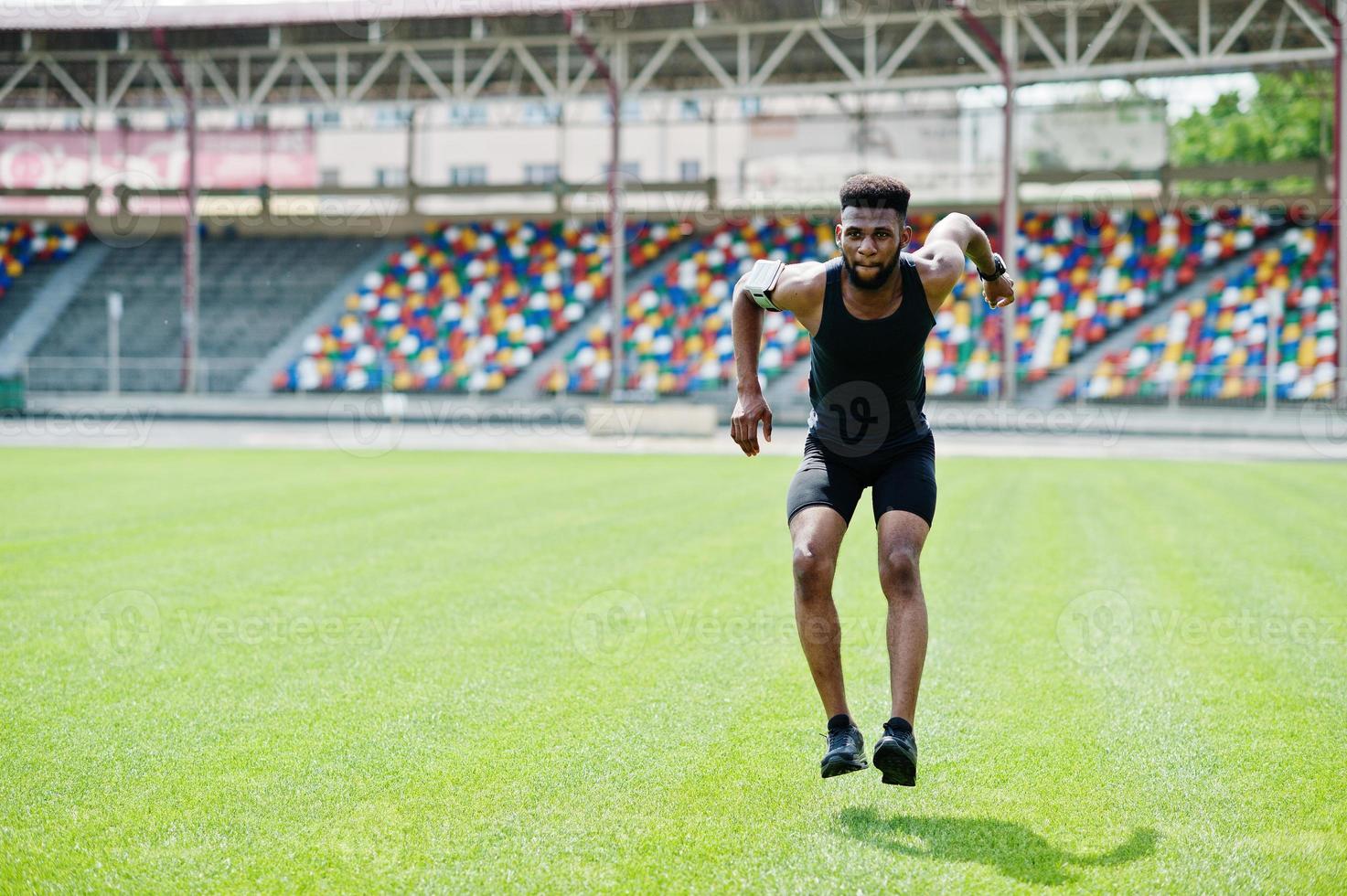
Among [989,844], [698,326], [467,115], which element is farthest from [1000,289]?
[467,115]

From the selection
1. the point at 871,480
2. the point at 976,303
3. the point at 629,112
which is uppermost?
the point at 629,112

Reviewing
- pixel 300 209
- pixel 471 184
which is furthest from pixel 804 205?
pixel 300 209

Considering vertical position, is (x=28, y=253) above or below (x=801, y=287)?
above

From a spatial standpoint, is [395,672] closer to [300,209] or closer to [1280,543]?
[1280,543]

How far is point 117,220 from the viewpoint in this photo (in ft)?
132

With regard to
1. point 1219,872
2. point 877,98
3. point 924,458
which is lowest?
point 1219,872

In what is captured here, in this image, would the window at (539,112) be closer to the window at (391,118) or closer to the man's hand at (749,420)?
the window at (391,118)

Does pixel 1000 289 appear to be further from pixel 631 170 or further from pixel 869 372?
pixel 631 170

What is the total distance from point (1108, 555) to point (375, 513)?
21.8 ft

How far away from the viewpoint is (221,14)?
110 feet

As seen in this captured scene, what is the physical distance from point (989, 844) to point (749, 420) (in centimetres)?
157

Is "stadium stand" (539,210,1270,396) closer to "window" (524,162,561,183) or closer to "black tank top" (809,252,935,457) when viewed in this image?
"window" (524,162,561,183)

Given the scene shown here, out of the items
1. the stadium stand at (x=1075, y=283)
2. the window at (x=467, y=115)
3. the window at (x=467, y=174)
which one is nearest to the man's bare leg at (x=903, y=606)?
the stadium stand at (x=1075, y=283)

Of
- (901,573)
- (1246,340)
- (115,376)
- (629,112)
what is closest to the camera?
(901,573)
